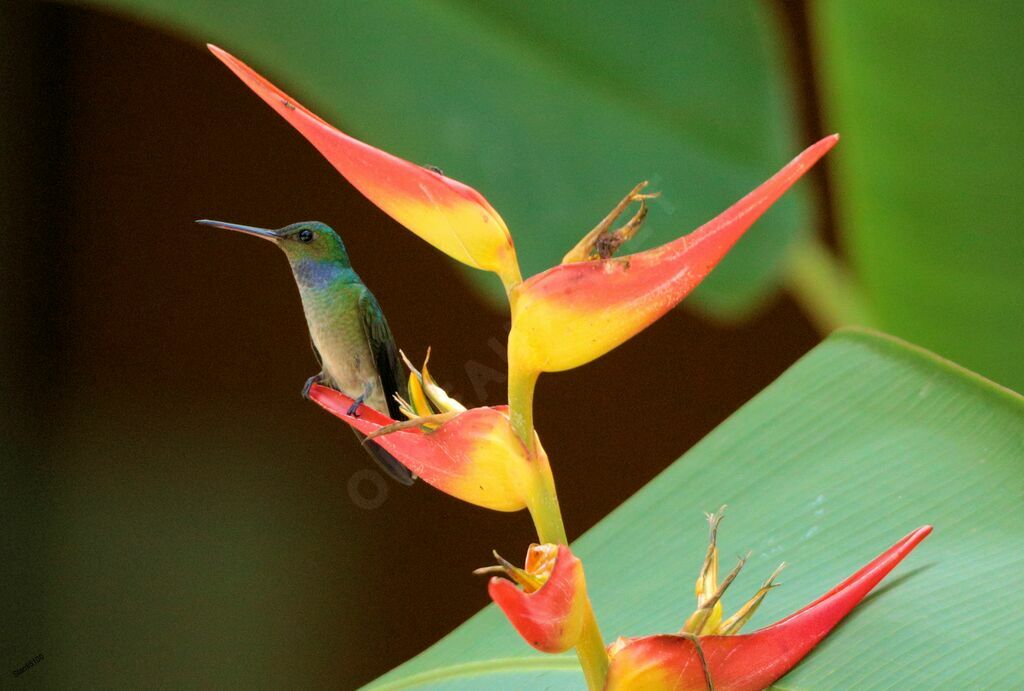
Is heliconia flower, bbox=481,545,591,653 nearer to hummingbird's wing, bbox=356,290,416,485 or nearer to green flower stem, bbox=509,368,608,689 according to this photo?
green flower stem, bbox=509,368,608,689

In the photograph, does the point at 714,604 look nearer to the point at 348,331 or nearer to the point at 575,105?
the point at 348,331

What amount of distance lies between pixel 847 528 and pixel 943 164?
33cm

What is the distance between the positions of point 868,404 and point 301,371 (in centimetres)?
92

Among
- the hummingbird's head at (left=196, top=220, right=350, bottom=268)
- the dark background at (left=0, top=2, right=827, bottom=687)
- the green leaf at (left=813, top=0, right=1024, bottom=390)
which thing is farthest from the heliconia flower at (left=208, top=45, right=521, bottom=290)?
the dark background at (left=0, top=2, right=827, bottom=687)

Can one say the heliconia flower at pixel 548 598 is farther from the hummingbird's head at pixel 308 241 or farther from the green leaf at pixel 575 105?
the green leaf at pixel 575 105

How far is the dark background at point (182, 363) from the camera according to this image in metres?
Result: 1.22

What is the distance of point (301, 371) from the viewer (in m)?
1.29

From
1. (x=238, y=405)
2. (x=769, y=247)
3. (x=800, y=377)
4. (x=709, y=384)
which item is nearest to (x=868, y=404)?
(x=800, y=377)

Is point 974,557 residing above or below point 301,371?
above

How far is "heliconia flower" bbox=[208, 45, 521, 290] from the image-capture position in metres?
0.24

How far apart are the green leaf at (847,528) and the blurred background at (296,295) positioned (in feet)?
0.94

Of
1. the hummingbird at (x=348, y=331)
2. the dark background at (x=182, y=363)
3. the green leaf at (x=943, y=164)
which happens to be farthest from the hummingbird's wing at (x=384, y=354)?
the dark background at (x=182, y=363)

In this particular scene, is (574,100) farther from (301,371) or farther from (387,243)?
(301,371)

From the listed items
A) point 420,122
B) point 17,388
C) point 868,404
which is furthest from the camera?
point 17,388
